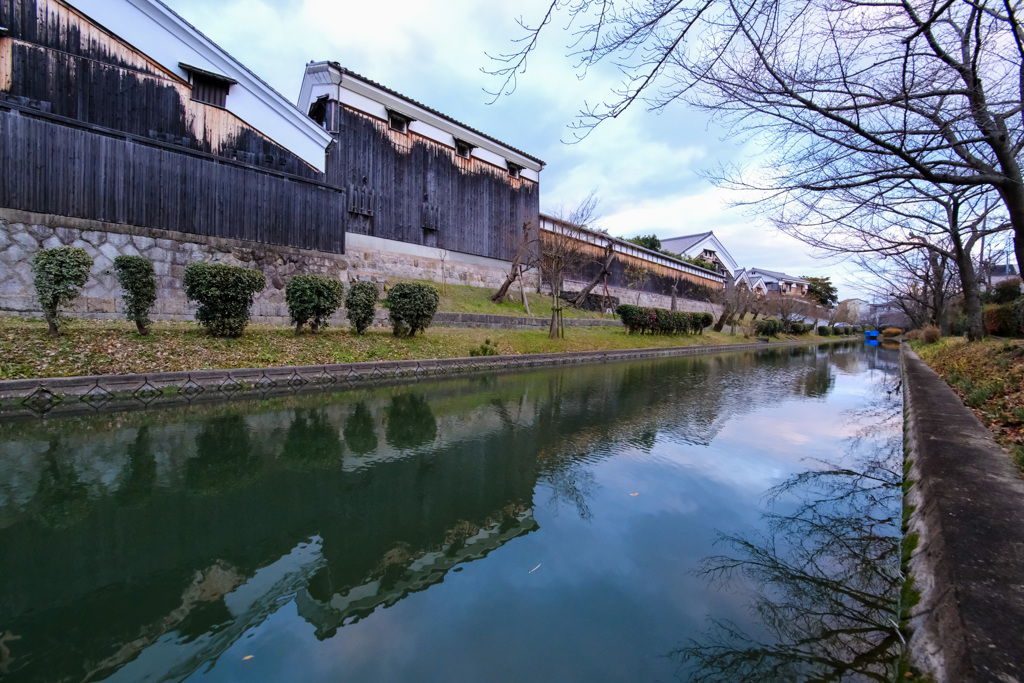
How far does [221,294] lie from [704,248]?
44.7m

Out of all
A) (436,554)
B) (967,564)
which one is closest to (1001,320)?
(967,564)

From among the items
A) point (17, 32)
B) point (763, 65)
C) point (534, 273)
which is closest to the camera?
point (763, 65)

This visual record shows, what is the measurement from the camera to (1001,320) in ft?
47.9

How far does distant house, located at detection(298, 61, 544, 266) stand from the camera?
1545 centimetres

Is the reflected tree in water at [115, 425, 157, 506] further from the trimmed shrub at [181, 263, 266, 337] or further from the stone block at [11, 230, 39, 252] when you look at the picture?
the stone block at [11, 230, 39, 252]

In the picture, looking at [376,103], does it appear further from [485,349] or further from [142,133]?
[485,349]

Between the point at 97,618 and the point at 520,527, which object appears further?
the point at 520,527

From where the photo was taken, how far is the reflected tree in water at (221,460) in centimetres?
361

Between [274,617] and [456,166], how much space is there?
19.1m

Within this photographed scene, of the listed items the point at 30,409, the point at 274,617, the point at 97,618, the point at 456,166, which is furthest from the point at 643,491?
the point at 456,166

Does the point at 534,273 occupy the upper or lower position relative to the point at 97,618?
upper

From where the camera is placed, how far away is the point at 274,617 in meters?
2.08

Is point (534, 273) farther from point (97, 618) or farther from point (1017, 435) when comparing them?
point (97, 618)

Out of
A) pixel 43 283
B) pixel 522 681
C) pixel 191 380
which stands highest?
pixel 43 283
